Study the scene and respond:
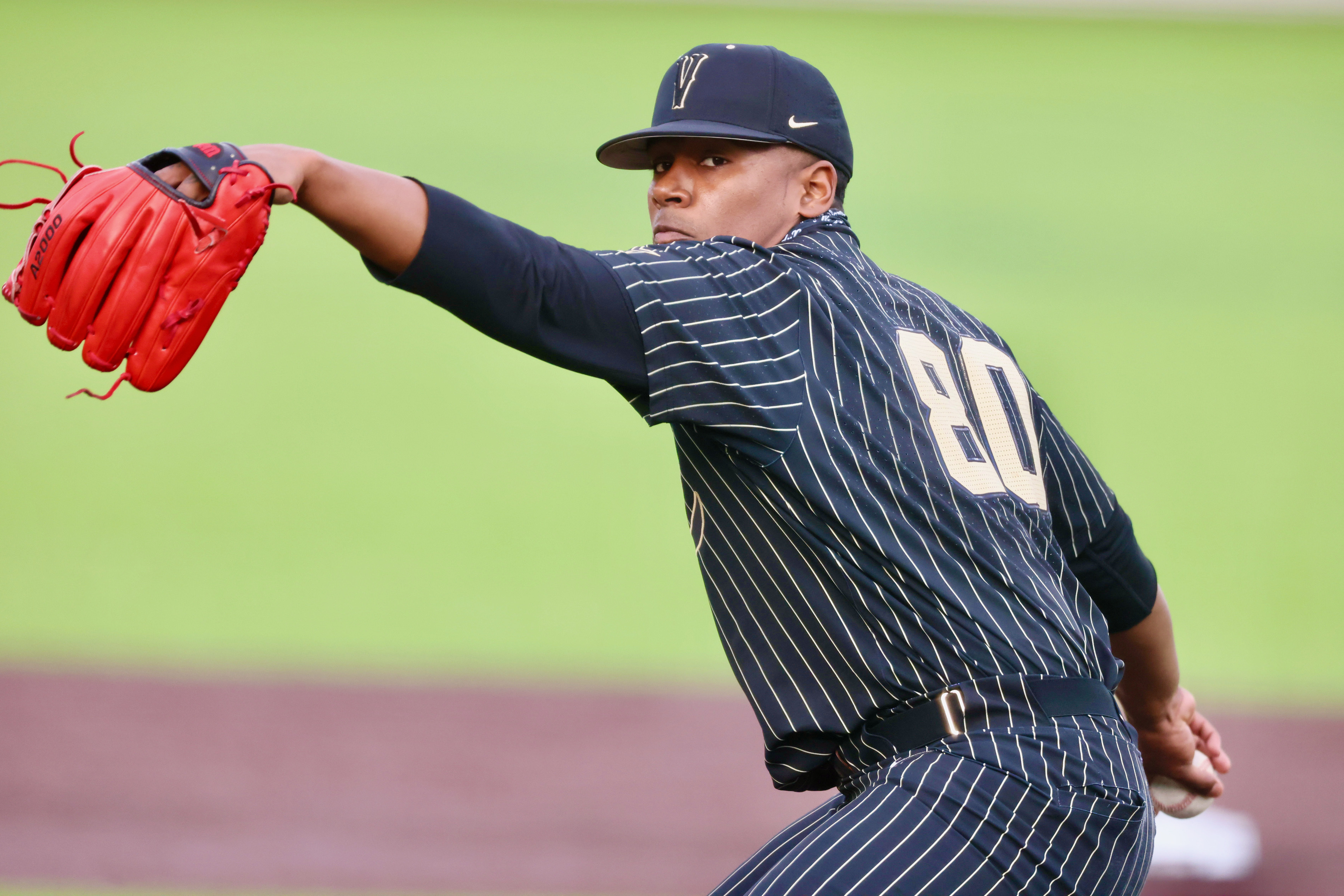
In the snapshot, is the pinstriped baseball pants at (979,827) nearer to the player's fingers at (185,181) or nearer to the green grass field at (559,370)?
the player's fingers at (185,181)

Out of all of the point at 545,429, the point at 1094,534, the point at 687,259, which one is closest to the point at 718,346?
the point at 687,259

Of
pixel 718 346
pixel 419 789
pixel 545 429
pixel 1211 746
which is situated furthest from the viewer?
pixel 545 429

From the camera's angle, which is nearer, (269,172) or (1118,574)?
(269,172)

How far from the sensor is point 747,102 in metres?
1.71

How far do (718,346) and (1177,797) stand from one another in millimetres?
1327

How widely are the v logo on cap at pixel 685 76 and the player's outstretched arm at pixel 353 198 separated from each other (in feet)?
2.05

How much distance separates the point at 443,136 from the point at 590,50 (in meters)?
0.79

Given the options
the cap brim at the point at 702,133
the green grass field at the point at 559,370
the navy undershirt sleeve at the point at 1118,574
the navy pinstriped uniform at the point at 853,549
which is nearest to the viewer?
the navy pinstriped uniform at the point at 853,549

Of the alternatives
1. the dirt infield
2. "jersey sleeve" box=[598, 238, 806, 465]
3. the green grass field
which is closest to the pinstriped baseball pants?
"jersey sleeve" box=[598, 238, 806, 465]

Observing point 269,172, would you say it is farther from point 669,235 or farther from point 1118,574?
point 1118,574

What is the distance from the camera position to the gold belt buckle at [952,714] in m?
1.42

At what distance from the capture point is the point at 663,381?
4.40ft

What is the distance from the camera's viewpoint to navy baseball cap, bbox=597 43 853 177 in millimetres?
1699

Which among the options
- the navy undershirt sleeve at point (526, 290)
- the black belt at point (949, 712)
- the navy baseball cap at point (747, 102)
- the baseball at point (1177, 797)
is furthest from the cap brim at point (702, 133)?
the baseball at point (1177, 797)
